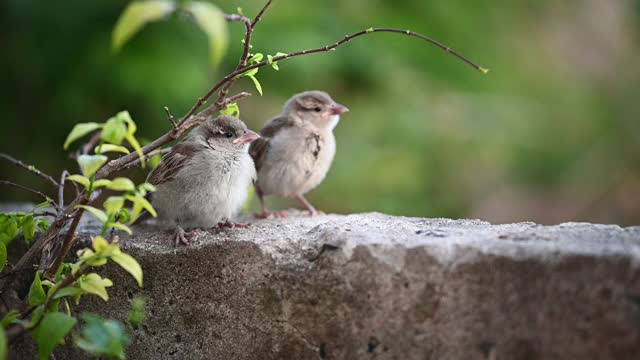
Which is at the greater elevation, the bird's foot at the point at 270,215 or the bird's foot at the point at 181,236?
the bird's foot at the point at 270,215

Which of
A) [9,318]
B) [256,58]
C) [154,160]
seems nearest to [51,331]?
[9,318]

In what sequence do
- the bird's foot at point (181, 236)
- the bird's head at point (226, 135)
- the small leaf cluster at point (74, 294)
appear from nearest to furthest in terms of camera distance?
the small leaf cluster at point (74, 294), the bird's foot at point (181, 236), the bird's head at point (226, 135)

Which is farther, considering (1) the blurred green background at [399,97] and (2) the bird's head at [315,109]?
(1) the blurred green background at [399,97]

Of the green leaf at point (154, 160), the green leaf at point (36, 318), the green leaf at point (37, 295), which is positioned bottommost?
the green leaf at point (36, 318)

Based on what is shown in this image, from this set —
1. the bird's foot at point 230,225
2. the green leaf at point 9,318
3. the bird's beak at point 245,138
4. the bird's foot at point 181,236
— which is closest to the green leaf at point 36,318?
the green leaf at point 9,318

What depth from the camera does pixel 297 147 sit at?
5852mm

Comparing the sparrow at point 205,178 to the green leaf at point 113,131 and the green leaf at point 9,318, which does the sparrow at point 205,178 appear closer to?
the green leaf at point 9,318

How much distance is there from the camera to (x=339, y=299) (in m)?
3.50

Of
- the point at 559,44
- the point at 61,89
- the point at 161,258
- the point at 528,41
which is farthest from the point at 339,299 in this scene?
the point at 559,44

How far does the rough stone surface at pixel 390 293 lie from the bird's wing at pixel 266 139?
1738mm

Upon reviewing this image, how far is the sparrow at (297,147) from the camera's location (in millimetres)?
5848

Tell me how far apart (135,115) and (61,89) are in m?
0.76

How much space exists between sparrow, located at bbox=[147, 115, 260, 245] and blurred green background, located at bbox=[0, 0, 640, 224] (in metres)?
1.80

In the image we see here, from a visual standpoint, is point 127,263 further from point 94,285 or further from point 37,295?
point 37,295
